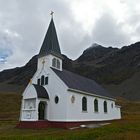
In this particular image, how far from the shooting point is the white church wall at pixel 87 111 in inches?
1185

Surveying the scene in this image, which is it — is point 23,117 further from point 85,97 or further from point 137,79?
point 137,79

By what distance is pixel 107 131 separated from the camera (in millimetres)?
20109

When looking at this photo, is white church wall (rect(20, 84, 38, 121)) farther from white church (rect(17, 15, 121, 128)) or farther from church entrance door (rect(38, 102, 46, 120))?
church entrance door (rect(38, 102, 46, 120))

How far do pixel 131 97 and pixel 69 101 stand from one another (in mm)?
101879

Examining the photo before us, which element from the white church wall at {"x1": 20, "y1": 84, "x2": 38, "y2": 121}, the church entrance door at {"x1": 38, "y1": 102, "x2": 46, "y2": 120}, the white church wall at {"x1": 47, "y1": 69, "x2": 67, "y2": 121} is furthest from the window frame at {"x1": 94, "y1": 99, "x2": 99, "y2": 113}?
the white church wall at {"x1": 20, "y1": 84, "x2": 38, "y2": 121}

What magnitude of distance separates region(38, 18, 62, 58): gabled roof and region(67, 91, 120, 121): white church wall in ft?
25.7

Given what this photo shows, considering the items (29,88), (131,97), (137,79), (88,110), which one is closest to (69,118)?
(88,110)

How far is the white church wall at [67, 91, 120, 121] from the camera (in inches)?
1185

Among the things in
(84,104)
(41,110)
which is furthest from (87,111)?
(41,110)

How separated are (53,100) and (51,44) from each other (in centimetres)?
922

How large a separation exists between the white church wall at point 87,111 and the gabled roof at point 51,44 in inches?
308

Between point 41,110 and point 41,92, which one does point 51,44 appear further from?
point 41,110

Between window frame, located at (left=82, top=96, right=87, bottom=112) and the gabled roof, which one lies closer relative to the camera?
window frame, located at (left=82, top=96, right=87, bottom=112)

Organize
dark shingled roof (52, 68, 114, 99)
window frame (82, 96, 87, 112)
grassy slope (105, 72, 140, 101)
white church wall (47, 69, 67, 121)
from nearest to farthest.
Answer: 1. white church wall (47, 69, 67, 121)
2. dark shingled roof (52, 68, 114, 99)
3. window frame (82, 96, 87, 112)
4. grassy slope (105, 72, 140, 101)
